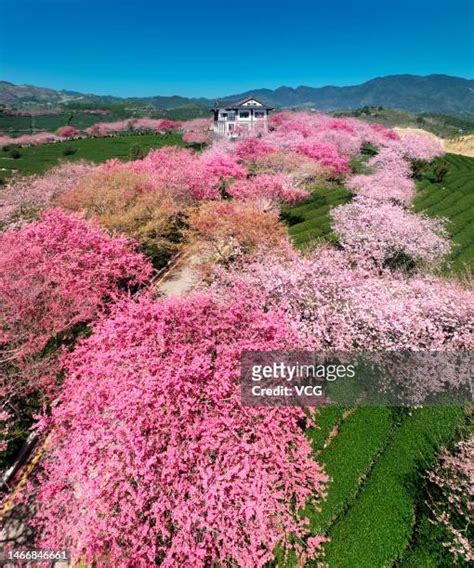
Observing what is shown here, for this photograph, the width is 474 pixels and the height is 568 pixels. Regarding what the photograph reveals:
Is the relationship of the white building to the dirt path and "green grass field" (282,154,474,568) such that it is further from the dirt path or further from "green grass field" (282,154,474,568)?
"green grass field" (282,154,474,568)

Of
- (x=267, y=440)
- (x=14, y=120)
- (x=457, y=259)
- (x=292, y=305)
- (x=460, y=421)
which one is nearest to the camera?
(x=267, y=440)

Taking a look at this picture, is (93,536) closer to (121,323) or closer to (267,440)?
(267,440)

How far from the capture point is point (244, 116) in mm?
83125

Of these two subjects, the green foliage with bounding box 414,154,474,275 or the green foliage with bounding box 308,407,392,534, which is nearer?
the green foliage with bounding box 308,407,392,534

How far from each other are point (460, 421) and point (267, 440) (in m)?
8.93

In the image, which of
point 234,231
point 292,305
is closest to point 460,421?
point 292,305

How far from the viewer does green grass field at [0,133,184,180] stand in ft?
216

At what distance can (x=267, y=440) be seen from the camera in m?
10.3

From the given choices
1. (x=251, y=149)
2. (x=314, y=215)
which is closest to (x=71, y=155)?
(x=251, y=149)

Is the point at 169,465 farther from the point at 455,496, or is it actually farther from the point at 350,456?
the point at 455,496

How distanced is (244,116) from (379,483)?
84420 mm

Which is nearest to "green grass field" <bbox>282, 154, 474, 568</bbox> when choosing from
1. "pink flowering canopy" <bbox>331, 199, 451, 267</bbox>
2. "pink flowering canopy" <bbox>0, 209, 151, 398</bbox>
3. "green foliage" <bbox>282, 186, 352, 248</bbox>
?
"pink flowering canopy" <bbox>331, 199, 451, 267</bbox>

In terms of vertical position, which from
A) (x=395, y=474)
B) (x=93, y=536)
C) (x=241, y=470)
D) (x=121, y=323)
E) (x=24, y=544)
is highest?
(x=121, y=323)

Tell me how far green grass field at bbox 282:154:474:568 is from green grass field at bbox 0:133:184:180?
6245cm
